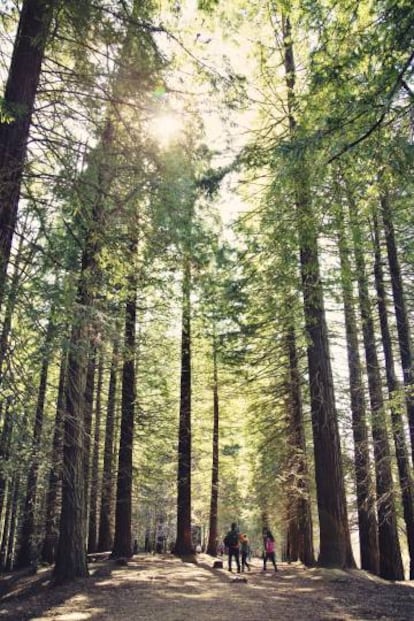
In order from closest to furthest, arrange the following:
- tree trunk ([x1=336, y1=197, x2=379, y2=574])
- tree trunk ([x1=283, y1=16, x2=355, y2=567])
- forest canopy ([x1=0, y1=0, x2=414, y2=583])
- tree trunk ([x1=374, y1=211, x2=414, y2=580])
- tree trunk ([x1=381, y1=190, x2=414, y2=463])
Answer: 1. forest canopy ([x1=0, y1=0, x2=414, y2=583])
2. tree trunk ([x1=283, y1=16, x2=355, y2=567])
3. tree trunk ([x1=381, y1=190, x2=414, y2=463])
4. tree trunk ([x1=374, y1=211, x2=414, y2=580])
5. tree trunk ([x1=336, y1=197, x2=379, y2=574])

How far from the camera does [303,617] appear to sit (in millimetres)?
6043

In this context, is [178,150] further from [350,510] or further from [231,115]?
[350,510]

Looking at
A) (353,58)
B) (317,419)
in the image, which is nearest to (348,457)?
(317,419)

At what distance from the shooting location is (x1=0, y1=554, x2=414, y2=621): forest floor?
20.5ft

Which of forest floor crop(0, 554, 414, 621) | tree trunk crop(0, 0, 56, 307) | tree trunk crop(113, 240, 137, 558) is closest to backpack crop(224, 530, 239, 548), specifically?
tree trunk crop(113, 240, 137, 558)

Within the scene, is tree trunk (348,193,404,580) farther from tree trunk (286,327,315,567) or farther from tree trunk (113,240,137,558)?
tree trunk (113,240,137,558)

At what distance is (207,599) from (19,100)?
7904mm

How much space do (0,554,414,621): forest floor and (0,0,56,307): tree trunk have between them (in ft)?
16.0

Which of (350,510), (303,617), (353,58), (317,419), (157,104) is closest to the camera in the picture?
(353,58)

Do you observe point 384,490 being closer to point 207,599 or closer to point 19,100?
point 207,599

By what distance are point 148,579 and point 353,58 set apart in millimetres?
10135

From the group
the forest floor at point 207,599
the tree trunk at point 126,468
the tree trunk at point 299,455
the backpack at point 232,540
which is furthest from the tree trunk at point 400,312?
the tree trunk at point 126,468

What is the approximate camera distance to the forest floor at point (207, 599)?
6.25 m

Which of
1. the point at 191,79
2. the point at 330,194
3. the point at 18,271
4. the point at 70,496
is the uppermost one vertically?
the point at 191,79
